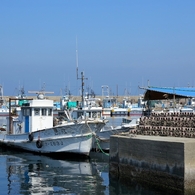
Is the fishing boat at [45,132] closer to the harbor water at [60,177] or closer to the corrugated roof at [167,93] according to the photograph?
the harbor water at [60,177]

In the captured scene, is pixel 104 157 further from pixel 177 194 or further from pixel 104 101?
pixel 104 101

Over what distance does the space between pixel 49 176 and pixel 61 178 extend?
32.2 inches

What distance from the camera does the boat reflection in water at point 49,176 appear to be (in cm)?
1546

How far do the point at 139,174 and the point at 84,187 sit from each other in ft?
7.72

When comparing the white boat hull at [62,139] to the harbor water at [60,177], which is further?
the white boat hull at [62,139]

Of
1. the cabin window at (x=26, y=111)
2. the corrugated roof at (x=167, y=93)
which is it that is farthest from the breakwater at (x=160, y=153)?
the cabin window at (x=26, y=111)

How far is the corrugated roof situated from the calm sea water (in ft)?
14.4

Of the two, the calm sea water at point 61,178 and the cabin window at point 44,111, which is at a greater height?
the cabin window at point 44,111

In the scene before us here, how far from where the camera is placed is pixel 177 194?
41.8 ft

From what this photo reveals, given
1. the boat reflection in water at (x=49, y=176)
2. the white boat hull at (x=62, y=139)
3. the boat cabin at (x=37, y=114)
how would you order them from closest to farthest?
1. the boat reflection in water at (x=49, y=176)
2. the white boat hull at (x=62, y=139)
3. the boat cabin at (x=37, y=114)

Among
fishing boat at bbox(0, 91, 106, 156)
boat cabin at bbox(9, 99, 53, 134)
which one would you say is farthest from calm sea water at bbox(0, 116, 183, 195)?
boat cabin at bbox(9, 99, 53, 134)

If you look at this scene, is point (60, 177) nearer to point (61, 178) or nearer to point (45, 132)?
point (61, 178)

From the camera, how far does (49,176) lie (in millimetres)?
18297

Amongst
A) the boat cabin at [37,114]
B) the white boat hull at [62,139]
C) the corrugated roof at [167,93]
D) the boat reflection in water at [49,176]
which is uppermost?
the corrugated roof at [167,93]
